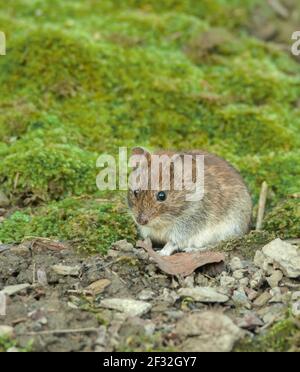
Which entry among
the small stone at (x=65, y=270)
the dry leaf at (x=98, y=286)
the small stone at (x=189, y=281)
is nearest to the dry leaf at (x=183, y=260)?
the small stone at (x=189, y=281)

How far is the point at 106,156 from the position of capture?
26.8ft

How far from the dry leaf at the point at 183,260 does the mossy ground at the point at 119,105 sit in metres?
0.45

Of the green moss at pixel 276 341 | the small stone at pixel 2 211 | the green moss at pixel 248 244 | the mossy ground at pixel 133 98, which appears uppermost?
the mossy ground at pixel 133 98

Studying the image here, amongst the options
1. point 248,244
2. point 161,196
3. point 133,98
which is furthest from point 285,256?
point 133,98

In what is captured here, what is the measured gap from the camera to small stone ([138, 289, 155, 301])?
5762mm

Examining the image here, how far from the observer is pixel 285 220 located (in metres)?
7.11

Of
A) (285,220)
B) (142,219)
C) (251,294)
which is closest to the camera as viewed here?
(251,294)

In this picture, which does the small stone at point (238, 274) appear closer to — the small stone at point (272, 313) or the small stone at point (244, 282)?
the small stone at point (244, 282)

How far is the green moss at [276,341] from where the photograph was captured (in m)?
5.08

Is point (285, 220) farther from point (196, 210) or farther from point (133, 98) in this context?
point (133, 98)

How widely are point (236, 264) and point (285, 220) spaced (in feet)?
3.19

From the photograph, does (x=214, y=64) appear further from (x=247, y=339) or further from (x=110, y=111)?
(x=247, y=339)

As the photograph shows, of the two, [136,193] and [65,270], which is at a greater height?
[136,193]
